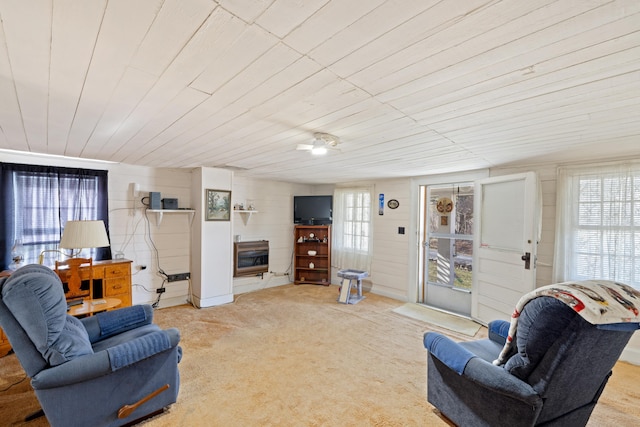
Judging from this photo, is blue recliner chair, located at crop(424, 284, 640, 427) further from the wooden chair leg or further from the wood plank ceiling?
the wooden chair leg

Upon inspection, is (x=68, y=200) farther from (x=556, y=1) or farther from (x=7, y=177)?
(x=556, y=1)

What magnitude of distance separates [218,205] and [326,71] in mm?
3670

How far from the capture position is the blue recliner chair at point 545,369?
1362 mm

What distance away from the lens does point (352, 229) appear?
5.69 meters

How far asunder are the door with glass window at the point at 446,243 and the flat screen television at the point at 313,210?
1.83 metres

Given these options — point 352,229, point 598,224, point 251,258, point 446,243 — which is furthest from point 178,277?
point 598,224

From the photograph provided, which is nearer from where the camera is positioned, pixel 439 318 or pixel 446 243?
pixel 439 318

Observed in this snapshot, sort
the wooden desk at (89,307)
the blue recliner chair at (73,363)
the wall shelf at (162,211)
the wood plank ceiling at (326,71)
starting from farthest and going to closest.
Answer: the wall shelf at (162,211) < the wooden desk at (89,307) < the blue recliner chair at (73,363) < the wood plank ceiling at (326,71)

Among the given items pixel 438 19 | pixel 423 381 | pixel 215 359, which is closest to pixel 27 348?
pixel 215 359

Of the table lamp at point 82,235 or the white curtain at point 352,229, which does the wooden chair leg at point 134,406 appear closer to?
the table lamp at point 82,235

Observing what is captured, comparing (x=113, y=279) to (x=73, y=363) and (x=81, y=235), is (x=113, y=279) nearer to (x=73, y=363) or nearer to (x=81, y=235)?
(x=81, y=235)

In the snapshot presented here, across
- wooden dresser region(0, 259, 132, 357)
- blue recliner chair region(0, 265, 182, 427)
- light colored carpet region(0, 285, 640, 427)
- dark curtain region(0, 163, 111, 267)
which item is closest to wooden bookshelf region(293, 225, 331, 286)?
light colored carpet region(0, 285, 640, 427)

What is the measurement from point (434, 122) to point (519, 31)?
3.23ft

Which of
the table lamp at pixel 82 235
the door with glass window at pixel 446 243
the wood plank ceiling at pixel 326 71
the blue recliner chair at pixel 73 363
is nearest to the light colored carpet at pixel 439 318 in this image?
the door with glass window at pixel 446 243
